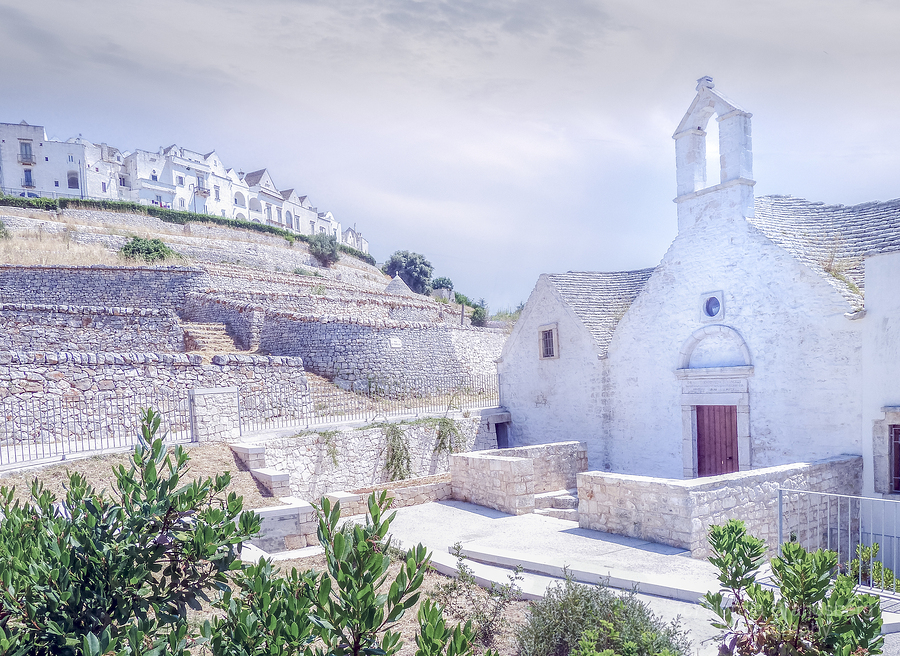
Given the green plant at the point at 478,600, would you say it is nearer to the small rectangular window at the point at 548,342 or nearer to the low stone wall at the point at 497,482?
the low stone wall at the point at 497,482

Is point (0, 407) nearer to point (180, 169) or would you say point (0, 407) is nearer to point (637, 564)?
point (637, 564)

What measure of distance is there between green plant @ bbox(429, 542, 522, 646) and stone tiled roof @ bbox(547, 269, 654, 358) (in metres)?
9.66

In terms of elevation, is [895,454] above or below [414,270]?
below

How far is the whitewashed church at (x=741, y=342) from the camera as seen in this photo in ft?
32.7

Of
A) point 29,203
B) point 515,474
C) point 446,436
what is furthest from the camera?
point 29,203

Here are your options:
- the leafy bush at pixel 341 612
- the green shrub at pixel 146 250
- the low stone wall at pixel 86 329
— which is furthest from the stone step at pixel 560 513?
the green shrub at pixel 146 250

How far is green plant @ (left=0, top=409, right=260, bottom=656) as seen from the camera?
2750 millimetres

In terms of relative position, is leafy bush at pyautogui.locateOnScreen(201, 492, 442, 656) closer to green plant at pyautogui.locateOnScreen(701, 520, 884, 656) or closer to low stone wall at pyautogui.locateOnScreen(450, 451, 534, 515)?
green plant at pyautogui.locateOnScreen(701, 520, 884, 656)

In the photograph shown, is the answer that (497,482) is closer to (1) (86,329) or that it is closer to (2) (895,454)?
(2) (895,454)

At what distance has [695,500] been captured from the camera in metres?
8.01

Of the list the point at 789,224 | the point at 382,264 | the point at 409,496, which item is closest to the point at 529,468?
the point at 409,496

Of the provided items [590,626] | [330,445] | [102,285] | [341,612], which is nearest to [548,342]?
[330,445]

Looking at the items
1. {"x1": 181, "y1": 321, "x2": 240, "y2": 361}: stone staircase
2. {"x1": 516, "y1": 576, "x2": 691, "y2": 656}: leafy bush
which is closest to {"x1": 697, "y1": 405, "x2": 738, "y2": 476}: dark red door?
{"x1": 516, "y1": 576, "x2": 691, "y2": 656}: leafy bush

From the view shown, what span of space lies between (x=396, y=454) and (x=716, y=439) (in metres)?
7.38
